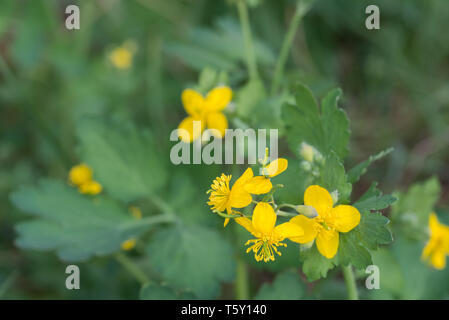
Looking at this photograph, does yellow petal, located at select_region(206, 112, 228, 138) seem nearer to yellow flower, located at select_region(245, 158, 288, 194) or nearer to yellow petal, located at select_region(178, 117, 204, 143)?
yellow petal, located at select_region(178, 117, 204, 143)

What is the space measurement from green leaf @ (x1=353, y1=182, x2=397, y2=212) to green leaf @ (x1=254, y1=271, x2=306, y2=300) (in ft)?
1.11

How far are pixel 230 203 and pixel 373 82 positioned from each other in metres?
1.82

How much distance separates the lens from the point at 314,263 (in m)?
0.94

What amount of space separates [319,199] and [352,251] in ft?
0.42

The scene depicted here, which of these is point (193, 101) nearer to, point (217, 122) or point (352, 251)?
point (217, 122)

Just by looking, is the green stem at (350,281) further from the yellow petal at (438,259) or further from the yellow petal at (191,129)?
the yellow petal at (191,129)

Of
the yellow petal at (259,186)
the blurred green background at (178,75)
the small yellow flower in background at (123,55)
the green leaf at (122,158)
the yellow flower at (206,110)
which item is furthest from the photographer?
the small yellow flower in background at (123,55)

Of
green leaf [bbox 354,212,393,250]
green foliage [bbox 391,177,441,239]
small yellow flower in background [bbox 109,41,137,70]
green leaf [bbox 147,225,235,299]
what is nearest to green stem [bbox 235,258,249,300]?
green leaf [bbox 147,225,235,299]

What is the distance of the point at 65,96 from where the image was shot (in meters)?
2.27

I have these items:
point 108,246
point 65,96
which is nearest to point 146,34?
point 65,96

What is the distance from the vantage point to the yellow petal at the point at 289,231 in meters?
0.86

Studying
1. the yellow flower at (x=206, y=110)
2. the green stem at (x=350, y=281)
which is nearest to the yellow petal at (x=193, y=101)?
the yellow flower at (x=206, y=110)

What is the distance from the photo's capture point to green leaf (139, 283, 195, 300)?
1.13 meters

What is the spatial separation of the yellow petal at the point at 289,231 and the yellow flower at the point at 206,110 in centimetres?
46
